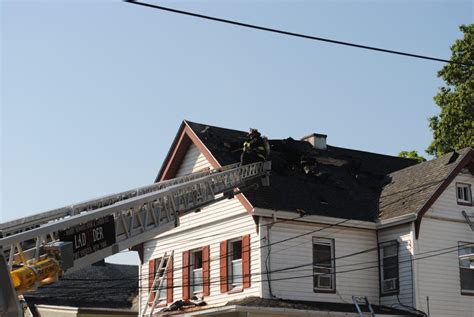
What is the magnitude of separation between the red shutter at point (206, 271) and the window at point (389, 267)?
523cm

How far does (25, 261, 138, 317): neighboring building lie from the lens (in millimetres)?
30938

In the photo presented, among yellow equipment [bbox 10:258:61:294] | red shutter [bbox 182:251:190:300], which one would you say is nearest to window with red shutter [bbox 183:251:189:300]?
red shutter [bbox 182:251:190:300]

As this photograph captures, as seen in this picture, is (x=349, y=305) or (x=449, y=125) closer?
(x=349, y=305)

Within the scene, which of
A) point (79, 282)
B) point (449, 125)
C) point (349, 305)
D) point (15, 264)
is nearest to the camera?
point (15, 264)

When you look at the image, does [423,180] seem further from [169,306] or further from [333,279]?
[169,306]

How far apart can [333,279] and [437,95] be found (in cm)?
1800

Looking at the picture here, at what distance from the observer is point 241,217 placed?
25141mm

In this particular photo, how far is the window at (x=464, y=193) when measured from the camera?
2660cm

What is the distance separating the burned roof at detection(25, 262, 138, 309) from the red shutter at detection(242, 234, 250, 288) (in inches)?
319

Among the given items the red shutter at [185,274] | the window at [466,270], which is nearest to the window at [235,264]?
the red shutter at [185,274]

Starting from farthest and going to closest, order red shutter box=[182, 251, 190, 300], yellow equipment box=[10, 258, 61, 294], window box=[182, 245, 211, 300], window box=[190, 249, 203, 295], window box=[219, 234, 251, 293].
→ red shutter box=[182, 251, 190, 300] < window box=[190, 249, 203, 295] < window box=[182, 245, 211, 300] < window box=[219, 234, 251, 293] < yellow equipment box=[10, 258, 61, 294]

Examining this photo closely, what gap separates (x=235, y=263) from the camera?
2517cm

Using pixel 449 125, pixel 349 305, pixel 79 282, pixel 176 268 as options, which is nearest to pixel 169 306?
pixel 176 268

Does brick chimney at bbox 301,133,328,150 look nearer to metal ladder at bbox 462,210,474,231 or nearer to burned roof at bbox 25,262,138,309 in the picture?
metal ladder at bbox 462,210,474,231
